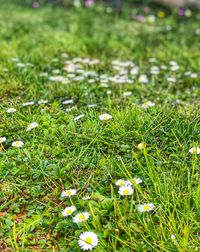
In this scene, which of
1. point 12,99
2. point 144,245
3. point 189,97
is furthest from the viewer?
point 189,97

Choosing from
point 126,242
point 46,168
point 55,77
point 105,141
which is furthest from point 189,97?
point 126,242

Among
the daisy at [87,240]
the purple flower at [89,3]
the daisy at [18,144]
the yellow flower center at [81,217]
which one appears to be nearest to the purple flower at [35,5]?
the purple flower at [89,3]

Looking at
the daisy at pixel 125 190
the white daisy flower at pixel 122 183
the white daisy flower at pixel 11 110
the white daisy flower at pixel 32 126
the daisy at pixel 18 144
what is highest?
the white daisy flower at pixel 11 110

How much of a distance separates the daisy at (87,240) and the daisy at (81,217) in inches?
4.0

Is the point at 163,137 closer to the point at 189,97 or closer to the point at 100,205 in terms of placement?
the point at 100,205

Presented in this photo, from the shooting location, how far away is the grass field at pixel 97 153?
99.0 inches

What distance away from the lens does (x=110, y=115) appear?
11.9ft

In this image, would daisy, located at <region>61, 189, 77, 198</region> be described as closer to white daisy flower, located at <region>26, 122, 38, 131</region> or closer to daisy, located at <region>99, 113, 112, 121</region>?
white daisy flower, located at <region>26, 122, 38, 131</region>

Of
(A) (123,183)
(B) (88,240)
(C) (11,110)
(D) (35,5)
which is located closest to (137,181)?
(A) (123,183)

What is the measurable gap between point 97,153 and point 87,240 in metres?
0.91

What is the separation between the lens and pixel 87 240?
2.41 m

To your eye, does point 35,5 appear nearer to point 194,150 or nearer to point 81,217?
point 194,150

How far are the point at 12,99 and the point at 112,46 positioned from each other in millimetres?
3103

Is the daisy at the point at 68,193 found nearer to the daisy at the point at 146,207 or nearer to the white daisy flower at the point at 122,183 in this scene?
the white daisy flower at the point at 122,183
